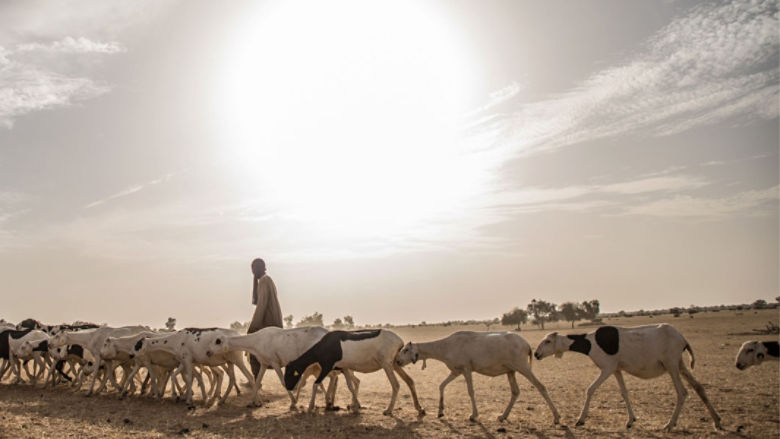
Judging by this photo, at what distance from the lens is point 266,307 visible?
17.4 metres

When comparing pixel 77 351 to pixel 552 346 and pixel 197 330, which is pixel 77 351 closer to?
pixel 197 330

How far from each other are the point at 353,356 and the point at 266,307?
5.41m

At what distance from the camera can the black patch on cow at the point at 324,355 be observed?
520 inches

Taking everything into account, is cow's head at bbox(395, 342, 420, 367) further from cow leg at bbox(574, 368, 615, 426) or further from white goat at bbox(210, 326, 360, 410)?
cow leg at bbox(574, 368, 615, 426)

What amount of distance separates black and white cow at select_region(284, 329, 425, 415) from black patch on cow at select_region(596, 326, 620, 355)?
4.72 meters

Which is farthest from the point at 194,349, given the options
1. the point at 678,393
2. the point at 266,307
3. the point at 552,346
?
the point at 678,393

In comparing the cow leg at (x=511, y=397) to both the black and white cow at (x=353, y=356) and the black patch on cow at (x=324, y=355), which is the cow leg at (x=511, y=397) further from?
the black patch on cow at (x=324, y=355)

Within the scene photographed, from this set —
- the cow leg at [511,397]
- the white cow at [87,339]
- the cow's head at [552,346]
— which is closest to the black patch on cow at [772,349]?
the cow's head at [552,346]

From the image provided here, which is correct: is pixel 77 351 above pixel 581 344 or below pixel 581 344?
below

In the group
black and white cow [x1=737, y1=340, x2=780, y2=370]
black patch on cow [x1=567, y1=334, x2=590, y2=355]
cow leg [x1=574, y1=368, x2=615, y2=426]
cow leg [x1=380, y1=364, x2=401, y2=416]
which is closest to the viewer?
cow leg [x1=574, y1=368, x2=615, y2=426]

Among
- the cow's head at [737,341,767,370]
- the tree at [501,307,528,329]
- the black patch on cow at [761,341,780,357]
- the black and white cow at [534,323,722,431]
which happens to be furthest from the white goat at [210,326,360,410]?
the tree at [501,307,528,329]

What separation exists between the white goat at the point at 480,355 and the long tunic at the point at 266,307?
5793mm

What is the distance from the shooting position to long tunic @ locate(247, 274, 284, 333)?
1723 centimetres

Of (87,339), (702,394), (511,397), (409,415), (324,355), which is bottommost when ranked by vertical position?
(409,415)
